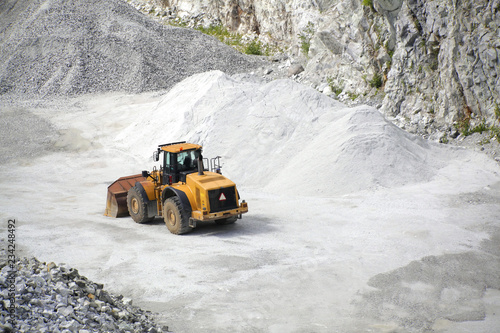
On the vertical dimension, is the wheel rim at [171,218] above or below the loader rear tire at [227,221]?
above

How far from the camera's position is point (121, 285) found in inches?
340

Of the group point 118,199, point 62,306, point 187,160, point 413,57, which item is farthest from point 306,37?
point 62,306

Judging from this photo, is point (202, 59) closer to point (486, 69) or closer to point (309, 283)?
point (486, 69)

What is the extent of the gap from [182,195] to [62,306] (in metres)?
4.97

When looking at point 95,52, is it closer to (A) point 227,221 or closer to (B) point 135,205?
(B) point 135,205

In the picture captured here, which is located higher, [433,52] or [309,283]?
[433,52]

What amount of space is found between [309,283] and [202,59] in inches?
1196

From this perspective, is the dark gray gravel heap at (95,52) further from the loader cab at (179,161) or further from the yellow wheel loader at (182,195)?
the loader cab at (179,161)

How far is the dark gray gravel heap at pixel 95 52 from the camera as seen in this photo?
32.8m

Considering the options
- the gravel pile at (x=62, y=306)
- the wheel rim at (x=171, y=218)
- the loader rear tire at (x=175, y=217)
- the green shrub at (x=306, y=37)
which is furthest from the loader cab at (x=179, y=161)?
the green shrub at (x=306, y=37)

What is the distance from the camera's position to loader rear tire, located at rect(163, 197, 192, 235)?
10998mm

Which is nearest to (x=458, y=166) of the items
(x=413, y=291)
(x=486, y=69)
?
(x=486, y=69)

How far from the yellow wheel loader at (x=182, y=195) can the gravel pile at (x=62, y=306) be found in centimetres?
370

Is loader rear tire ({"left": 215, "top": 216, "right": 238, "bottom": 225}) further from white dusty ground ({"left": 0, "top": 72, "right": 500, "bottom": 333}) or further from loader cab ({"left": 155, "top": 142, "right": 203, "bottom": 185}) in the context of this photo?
loader cab ({"left": 155, "top": 142, "right": 203, "bottom": 185})
